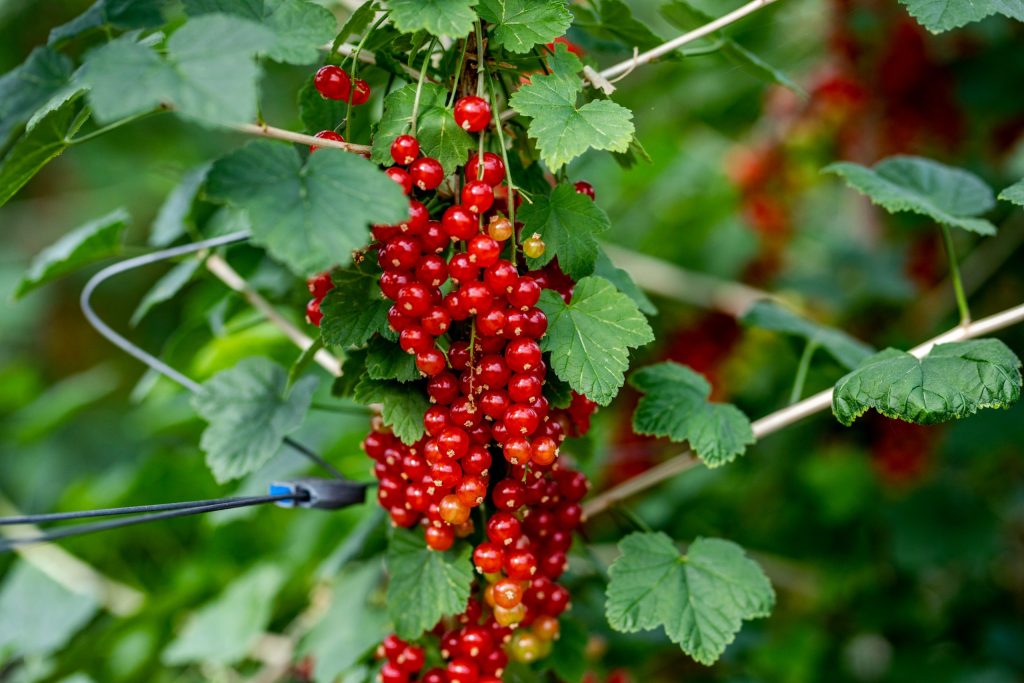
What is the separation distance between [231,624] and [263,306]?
1.43ft

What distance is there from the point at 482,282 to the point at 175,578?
3.45 ft

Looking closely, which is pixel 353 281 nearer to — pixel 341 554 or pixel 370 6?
pixel 370 6

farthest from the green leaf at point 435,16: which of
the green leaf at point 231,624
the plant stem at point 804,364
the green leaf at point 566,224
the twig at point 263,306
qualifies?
the green leaf at point 231,624

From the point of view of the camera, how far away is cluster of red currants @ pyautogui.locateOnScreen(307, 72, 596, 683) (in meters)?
0.66

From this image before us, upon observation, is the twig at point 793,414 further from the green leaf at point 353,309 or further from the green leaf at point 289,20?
the green leaf at point 289,20

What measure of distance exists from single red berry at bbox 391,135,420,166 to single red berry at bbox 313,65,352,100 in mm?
89

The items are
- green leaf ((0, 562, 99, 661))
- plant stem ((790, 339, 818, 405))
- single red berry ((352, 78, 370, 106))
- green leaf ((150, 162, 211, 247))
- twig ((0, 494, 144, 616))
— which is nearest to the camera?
single red berry ((352, 78, 370, 106))

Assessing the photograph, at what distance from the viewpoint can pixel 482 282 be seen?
0.66 meters

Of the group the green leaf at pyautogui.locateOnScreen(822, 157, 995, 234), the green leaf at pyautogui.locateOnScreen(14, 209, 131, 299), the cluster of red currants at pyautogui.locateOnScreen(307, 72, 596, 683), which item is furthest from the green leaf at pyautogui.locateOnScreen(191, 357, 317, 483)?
the green leaf at pyautogui.locateOnScreen(822, 157, 995, 234)

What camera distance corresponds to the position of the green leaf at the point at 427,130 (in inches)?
27.4

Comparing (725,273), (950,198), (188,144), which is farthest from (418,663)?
(188,144)

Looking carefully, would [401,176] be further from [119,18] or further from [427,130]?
[119,18]

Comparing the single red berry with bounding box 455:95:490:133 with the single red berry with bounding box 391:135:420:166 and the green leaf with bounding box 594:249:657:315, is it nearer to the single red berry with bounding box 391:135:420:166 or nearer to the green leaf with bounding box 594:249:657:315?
the single red berry with bounding box 391:135:420:166

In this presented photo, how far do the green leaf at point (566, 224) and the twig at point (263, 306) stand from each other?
0.39m
